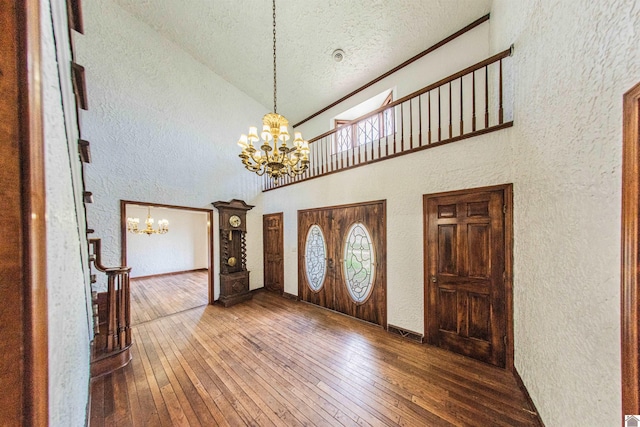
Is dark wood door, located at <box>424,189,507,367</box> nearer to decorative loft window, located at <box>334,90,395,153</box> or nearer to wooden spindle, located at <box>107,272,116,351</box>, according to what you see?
decorative loft window, located at <box>334,90,395,153</box>

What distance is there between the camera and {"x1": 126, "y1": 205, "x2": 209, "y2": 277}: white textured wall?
6.49 m

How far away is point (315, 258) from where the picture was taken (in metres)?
4.05

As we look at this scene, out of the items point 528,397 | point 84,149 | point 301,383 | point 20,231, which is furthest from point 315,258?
point 20,231

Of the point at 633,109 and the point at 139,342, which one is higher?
the point at 633,109

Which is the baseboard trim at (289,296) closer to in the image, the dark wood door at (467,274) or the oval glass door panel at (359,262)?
the oval glass door panel at (359,262)

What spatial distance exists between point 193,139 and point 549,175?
5.04 meters

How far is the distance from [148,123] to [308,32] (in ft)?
10.1

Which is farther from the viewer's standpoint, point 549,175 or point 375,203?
point 375,203

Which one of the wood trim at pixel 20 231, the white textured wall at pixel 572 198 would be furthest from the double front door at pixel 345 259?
the wood trim at pixel 20 231

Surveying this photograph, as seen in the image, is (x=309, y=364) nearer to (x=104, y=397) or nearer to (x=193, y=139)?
(x=104, y=397)

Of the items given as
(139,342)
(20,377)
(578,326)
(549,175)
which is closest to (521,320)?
(578,326)

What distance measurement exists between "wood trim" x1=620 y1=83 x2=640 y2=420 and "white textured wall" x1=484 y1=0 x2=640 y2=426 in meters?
0.05

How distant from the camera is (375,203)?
320 centimetres

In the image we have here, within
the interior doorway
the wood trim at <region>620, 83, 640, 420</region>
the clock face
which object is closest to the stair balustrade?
the interior doorway
